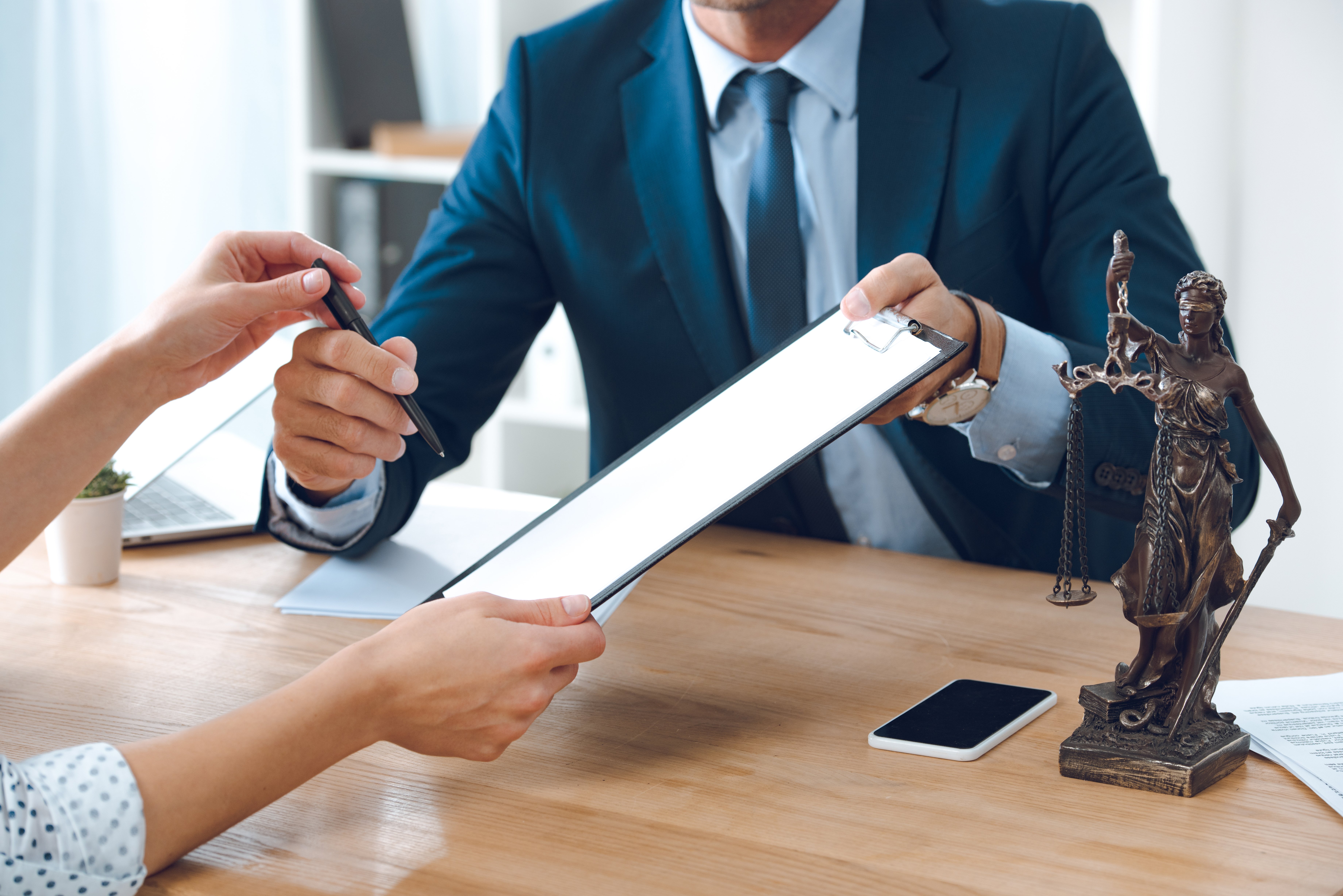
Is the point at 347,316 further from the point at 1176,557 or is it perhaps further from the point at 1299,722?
the point at 1299,722

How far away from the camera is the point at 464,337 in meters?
1.46

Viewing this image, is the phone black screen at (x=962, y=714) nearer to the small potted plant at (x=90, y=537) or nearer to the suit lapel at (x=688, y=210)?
the suit lapel at (x=688, y=210)

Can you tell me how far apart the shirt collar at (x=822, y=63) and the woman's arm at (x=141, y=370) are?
61 cm

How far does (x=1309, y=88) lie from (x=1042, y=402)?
1356 millimetres

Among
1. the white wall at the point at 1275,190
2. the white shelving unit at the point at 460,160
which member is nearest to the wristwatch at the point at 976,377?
the white wall at the point at 1275,190

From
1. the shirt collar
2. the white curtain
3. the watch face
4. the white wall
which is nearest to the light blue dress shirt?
the shirt collar

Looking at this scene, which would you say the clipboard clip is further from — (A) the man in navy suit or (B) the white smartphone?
(A) the man in navy suit

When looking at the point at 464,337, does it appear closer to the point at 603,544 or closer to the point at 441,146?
the point at 603,544

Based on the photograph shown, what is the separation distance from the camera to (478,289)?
1.50 meters

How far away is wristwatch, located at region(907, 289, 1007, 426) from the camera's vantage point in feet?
3.29

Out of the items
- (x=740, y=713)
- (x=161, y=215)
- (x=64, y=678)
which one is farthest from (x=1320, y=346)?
(x=161, y=215)

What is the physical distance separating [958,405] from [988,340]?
0.22 feet

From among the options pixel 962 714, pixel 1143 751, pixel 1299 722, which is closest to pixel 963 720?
pixel 962 714

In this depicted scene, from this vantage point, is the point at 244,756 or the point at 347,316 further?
the point at 347,316
